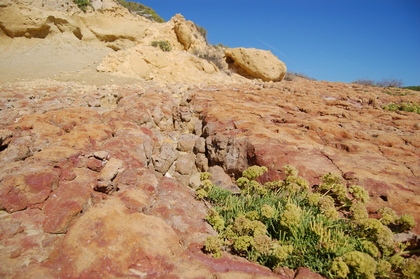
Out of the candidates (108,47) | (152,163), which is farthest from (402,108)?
(108,47)

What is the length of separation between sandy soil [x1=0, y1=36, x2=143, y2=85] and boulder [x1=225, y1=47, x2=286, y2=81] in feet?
25.5

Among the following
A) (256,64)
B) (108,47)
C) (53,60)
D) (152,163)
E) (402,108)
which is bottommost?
(152,163)

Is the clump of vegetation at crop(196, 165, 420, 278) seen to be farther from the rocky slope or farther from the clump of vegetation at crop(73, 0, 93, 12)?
the clump of vegetation at crop(73, 0, 93, 12)

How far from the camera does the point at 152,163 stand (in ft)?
12.4

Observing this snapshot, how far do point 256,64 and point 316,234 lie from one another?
13.6 m

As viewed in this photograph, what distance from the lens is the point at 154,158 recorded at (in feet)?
12.7

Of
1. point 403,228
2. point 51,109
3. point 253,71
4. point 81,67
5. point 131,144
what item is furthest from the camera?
point 253,71

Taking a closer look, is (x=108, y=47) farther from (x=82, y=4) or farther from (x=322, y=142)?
(x=322, y=142)

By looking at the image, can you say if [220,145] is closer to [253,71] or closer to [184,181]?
[184,181]

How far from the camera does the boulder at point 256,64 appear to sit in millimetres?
14094

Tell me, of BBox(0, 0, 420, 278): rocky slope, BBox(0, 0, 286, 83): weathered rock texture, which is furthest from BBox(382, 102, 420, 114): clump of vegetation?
BBox(0, 0, 286, 83): weathered rock texture

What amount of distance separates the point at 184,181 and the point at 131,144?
112 centimetres

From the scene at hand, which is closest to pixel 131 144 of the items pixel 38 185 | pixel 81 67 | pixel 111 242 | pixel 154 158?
pixel 154 158

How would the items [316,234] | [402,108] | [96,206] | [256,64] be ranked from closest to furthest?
[316,234] < [96,206] < [402,108] < [256,64]
